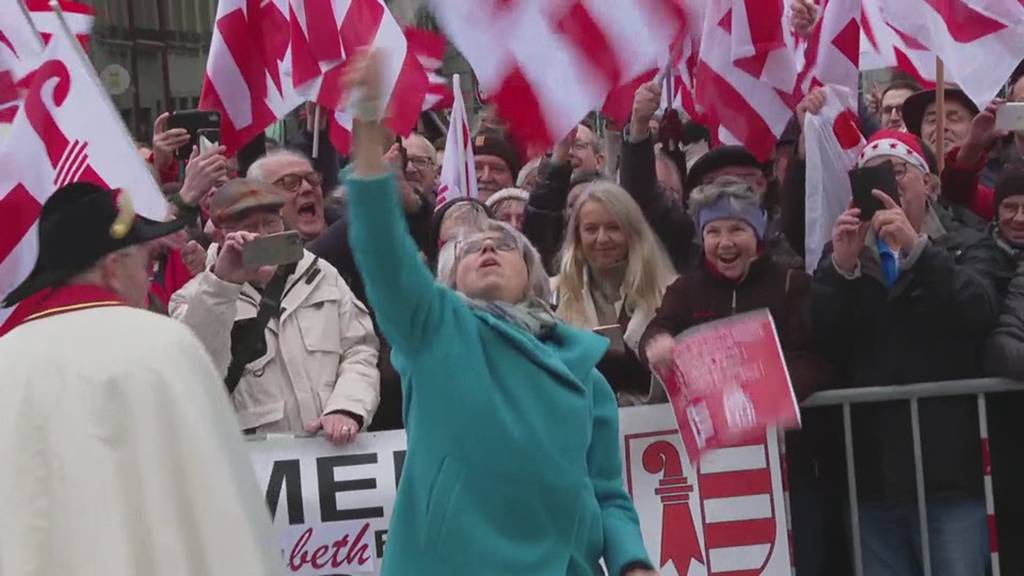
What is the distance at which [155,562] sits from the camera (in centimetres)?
460

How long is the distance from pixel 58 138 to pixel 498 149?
292 centimetres

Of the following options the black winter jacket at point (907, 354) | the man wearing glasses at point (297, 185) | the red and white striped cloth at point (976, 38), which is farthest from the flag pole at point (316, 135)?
the black winter jacket at point (907, 354)

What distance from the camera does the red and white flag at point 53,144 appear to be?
722cm

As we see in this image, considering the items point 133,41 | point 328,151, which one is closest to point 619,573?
point 328,151

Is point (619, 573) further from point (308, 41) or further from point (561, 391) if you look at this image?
point (308, 41)

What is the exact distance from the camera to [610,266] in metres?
7.55

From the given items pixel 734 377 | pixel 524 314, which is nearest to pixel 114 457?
pixel 524 314

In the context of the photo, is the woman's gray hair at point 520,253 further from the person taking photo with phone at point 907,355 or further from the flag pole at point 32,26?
the flag pole at point 32,26

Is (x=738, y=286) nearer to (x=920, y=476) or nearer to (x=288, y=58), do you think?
(x=920, y=476)

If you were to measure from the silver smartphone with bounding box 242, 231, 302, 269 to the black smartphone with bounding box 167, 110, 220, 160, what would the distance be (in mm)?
1718

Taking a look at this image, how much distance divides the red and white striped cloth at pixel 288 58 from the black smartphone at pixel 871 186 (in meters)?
2.23

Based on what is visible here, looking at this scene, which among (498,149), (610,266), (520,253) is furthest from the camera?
(498,149)

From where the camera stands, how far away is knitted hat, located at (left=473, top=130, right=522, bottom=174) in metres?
9.73

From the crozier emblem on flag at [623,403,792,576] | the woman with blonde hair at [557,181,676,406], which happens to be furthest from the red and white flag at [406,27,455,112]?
the crozier emblem on flag at [623,403,792,576]
